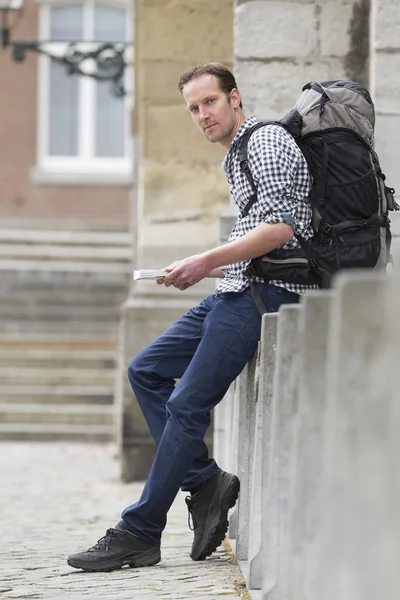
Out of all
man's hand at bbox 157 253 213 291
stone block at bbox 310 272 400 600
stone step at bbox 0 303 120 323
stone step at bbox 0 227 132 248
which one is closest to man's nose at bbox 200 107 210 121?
man's hand at bbox 157 253 213 291

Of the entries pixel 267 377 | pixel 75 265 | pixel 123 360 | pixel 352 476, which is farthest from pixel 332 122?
pixel 75 265

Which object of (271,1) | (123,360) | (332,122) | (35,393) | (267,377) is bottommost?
(35,393)

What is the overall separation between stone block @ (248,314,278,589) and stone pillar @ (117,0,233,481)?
5300mm

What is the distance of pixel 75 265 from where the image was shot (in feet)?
62.3

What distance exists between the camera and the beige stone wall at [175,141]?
9.81m

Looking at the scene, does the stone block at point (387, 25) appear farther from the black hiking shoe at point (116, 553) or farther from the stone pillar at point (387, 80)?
the black hiking shoe at point (116, 553)

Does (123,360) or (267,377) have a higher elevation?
(267,377)

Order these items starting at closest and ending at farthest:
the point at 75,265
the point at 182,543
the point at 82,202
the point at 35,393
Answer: the point at 182,543 → the point at 35,393 → the point at 75,265 → the point at 82,202

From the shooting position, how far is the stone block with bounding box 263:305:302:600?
3.76 metres

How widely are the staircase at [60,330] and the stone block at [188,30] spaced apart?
532cm

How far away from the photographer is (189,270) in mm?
4723

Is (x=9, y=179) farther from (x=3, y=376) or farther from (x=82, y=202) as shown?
(x=3, y=376)

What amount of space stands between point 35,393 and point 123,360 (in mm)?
5363

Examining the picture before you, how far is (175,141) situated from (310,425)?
6.83 m
